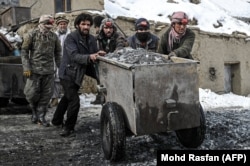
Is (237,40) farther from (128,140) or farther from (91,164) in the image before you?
(91,164)

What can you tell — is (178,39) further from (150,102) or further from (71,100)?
(71,100)

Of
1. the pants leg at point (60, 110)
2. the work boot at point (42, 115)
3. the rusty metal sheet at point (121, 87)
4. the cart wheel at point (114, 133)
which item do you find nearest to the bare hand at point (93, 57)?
the rusty metal sheet at point (121, 87)

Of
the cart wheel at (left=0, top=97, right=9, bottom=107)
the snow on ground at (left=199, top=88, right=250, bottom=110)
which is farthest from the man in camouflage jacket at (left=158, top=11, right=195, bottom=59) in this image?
the snow on ground at (left=199, top=88, right=250, bottom=110)

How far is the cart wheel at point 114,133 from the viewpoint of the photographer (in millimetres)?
4074

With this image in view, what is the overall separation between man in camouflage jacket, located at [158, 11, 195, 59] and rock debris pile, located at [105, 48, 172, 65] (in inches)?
14.0

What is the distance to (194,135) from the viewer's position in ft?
14.7

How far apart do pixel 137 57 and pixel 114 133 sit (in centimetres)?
90

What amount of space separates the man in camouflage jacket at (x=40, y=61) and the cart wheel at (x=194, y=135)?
240cm

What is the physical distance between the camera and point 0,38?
25.7 feet

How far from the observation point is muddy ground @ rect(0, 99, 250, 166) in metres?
4.44

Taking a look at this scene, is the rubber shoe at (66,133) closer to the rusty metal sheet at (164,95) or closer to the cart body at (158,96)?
the cart body at (158,96)

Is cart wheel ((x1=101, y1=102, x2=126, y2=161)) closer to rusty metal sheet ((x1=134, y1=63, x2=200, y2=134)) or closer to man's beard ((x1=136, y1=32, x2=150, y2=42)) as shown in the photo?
rusty metal sheet ((x1=134, y1=63, x2=200, y2=134))

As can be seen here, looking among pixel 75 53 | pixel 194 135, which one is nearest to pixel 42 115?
pixel 75 53

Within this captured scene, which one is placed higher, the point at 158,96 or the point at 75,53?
the point at 75,53
